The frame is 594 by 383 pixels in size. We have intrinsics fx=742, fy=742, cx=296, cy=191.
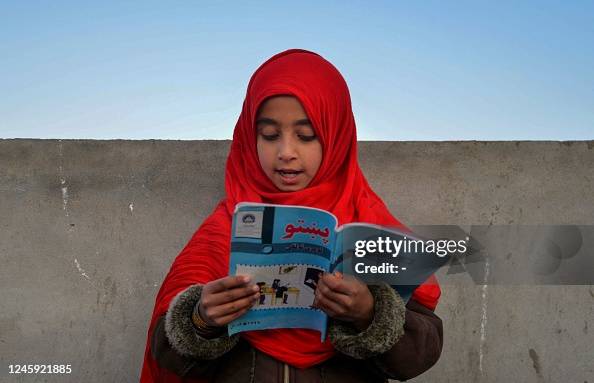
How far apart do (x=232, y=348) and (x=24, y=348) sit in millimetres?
1792

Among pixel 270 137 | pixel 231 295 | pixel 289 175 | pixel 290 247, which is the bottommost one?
pixel 231 295

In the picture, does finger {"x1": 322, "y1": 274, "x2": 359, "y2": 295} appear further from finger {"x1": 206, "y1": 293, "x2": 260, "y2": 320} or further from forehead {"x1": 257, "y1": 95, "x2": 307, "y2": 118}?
forehead {"x1": 257, "y1": 95, "x2": 307, "y2": 118}

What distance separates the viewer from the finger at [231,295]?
1.68m

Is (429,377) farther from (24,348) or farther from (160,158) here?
(24,348)

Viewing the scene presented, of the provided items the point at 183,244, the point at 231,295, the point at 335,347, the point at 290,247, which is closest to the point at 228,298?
the point at 231,295

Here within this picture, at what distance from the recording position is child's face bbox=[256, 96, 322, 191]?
2.03 metres

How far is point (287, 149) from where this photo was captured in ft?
6.59

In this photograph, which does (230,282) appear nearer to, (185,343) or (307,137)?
(185,343)

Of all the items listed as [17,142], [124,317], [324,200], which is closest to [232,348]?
[324,200]

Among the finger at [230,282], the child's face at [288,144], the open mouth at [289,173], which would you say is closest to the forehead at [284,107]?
the child's face at [288,144]

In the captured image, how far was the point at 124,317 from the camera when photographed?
337cm

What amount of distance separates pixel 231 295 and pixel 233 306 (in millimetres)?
29

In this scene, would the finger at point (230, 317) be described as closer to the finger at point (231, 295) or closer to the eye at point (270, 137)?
the finger at point (231, 295)

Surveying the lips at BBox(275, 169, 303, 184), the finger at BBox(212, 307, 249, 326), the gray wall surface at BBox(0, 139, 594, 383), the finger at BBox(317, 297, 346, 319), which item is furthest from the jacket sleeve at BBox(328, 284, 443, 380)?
the gray wall surface at BBox(0, 139, 594, 383)
